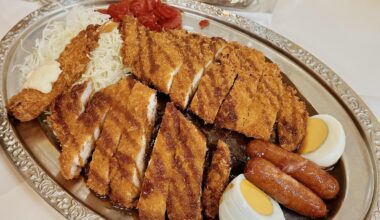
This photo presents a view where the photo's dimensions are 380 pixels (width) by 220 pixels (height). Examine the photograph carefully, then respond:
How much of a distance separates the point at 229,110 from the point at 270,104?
31 centimetres

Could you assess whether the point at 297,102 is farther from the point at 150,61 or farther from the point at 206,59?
the point at 150,61

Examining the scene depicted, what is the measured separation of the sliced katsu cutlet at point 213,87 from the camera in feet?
10.3

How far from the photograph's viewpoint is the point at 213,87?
319cm

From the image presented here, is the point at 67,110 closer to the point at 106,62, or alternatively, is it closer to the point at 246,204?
the point at 106,62

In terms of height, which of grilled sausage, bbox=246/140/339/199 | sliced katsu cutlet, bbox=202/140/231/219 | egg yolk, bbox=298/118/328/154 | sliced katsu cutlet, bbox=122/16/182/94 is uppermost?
sliced katsu cutlet, bbox=122/16/182/94

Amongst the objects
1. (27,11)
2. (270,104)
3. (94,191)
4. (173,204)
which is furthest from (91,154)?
(27,11)

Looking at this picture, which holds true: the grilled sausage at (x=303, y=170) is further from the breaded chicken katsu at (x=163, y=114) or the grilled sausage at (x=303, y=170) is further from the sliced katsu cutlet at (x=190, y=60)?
the sliced katsu cutlet at (x=190, y=60)

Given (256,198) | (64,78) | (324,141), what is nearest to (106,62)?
(64,78)

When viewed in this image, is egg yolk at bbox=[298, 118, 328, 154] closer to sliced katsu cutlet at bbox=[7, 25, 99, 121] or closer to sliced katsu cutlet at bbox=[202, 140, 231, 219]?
sliced katsu cutlet at bbox=[202, 140, 231, 219]

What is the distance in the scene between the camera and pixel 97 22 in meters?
3.78

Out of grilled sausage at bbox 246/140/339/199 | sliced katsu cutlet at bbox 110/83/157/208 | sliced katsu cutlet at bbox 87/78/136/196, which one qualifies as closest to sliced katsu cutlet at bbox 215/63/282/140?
grilled sausage at bbox 246/140/339/199

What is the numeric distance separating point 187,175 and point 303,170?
2.52ft

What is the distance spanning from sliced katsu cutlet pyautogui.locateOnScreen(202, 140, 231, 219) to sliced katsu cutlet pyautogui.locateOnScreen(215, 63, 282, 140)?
1.09 feet

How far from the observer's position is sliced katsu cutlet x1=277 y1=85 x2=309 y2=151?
9.95ft
